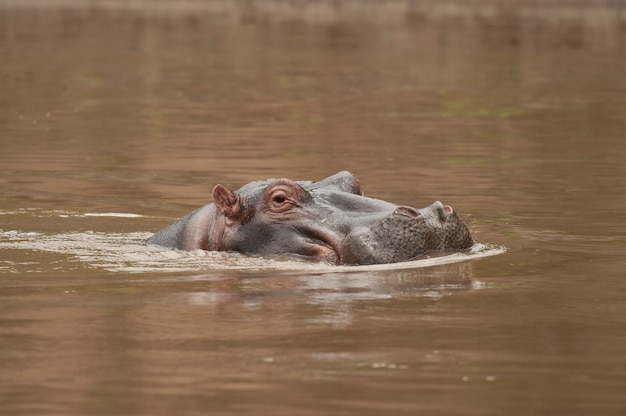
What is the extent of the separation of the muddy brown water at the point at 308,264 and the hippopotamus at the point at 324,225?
153 millimetres

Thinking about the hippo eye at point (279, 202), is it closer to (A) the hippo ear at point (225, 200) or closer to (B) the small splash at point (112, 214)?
(A) the hippo ear at point (225, 200)

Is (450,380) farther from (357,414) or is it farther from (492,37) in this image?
(492,37)

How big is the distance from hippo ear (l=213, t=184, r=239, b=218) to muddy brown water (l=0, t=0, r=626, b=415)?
0.37 metres

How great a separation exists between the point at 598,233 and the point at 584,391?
5432mm

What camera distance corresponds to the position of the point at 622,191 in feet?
Result: 49.2

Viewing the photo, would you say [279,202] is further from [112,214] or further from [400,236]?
[112,214]

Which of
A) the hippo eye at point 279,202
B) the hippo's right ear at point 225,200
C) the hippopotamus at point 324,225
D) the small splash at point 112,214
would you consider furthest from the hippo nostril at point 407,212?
the small splash at point 112,214

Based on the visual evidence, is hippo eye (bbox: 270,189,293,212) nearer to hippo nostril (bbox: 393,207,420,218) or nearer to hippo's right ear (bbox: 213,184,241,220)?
hippo's right ear (bbox: 213,184,241,220)

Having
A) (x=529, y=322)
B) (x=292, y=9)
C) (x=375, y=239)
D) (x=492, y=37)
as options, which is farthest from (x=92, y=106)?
(x=292, y=9)

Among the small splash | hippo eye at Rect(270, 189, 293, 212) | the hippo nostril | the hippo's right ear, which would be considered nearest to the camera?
the hippo nostril

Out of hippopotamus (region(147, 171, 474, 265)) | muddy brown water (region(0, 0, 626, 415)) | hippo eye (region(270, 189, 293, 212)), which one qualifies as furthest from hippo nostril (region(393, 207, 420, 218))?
hippo eye (region(270, 189, 293, 212))

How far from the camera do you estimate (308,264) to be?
1027cm

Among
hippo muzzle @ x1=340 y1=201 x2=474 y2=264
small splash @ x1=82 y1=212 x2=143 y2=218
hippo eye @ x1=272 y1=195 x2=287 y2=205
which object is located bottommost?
small splash @ x1=82 y1=212 x2=143 y2=218

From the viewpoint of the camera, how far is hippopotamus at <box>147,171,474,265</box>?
10055mm
